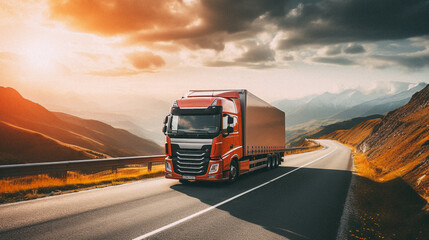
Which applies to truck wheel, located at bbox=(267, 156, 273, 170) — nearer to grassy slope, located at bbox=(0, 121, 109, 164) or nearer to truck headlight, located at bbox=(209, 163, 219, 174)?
truck headlight, located at bbox=(209, 163, 219, 174)

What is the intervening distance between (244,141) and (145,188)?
4952mm

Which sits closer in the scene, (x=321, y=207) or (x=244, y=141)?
(x=321, y=207)

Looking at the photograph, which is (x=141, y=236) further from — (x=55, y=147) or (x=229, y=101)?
(x=55, y=147)

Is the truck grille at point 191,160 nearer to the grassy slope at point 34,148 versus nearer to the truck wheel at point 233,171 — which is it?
the truck wheel at point 233,171

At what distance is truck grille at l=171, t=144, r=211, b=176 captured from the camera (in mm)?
11070

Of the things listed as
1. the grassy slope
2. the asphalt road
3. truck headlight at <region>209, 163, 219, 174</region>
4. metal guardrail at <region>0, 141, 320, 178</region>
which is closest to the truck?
truck headlight at <region>209, 163, 219, 174</region>

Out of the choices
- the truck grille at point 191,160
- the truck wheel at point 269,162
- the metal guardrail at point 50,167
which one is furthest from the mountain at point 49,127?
the truck grille at point 191,160

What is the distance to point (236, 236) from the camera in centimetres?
584

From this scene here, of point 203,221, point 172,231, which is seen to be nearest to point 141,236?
point 172,231

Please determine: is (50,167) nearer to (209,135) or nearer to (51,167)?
(51,167)

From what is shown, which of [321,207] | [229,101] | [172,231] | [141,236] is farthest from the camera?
[229,101]

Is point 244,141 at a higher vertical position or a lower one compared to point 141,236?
higher

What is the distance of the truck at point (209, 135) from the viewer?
1112 cm

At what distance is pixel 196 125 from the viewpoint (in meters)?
11.6
